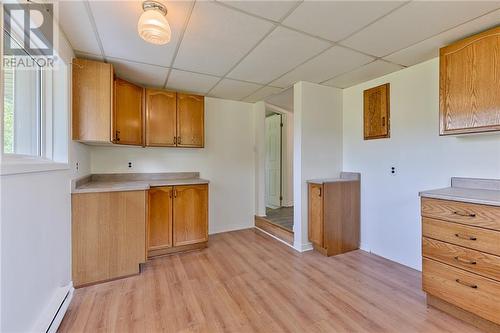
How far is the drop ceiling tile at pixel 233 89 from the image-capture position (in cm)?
302

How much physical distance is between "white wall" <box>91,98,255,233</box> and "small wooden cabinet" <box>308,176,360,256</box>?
141 centimetres

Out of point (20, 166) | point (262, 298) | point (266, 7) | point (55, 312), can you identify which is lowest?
point (262, 298)

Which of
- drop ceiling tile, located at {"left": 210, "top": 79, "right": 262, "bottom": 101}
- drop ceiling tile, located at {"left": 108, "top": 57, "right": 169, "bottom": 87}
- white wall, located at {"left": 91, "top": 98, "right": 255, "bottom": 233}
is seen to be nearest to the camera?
drop ceiling tile, located at {"left": 108, "top": 57, "right": 169, "bottom": 87}

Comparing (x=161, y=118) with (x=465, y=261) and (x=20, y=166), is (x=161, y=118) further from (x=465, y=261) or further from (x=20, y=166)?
(x=465, y=261)

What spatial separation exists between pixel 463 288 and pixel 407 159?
4.37 ft

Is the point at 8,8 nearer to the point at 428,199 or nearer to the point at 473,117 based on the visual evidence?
the point at 428,199

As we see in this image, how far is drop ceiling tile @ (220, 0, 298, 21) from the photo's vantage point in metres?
1.46

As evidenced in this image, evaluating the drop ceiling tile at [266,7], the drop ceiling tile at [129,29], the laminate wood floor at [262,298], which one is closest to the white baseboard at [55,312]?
the laminate wood floor at [262,298]

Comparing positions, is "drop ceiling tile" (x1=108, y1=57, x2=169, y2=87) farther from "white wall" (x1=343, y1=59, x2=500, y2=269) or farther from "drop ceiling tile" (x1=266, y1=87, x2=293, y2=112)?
"white wall" (x1=343, y1=59, x2=500, y2=269)

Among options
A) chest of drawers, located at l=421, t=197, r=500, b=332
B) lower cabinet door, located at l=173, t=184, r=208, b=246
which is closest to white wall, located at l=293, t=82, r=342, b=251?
lower cabinet door, located at l=173, t=184, r=208, b=246

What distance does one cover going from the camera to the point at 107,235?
2.24 meters

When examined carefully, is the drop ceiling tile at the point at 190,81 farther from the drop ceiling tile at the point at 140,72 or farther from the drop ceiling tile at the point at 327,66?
the drop ceiling tile at the point at 327,66

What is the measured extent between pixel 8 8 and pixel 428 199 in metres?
3.05

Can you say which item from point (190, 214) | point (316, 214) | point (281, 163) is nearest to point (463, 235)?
point (316, 214)
